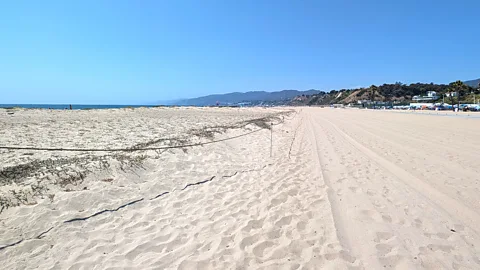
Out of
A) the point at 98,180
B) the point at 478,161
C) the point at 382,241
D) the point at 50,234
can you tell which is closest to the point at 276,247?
the point at 382,241

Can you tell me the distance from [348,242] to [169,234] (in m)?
2.53

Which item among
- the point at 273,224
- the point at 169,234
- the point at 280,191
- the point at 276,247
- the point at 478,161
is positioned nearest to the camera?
the point at 276,247

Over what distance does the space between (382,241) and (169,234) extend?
2992 millimetres

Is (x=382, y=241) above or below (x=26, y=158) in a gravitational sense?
below

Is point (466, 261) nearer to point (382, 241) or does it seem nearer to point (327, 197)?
point (382, 241)

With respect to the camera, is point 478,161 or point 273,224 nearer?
point 273,224

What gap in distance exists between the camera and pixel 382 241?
3.36m

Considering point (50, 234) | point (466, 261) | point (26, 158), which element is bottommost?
point (466, 261)

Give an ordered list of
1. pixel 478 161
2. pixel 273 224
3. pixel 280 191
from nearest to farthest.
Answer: pixel 273 224
pixel 280 191
pixel 478 161

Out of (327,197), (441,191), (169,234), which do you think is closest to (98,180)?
(169,234)

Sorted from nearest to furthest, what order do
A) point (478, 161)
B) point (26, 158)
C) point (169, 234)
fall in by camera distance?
point (169, 234), point (26, 158), point (478, 161)

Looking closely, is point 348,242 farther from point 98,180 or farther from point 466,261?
point 98,180

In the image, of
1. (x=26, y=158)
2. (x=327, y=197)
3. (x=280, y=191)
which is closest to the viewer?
(x=327, y=197)

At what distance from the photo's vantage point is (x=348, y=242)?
3354 millimetres
